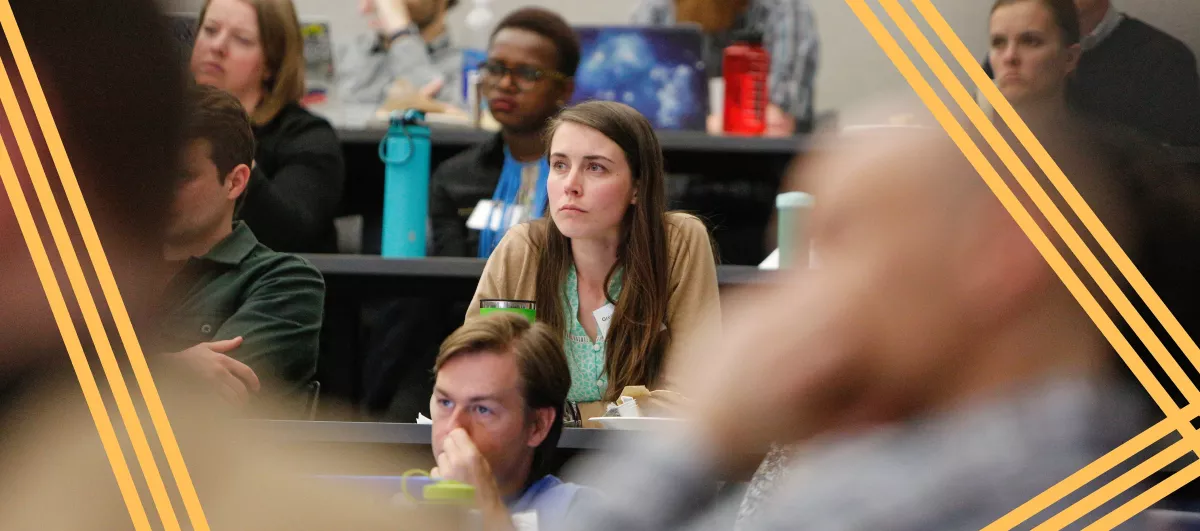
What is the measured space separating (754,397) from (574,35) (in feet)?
6.62

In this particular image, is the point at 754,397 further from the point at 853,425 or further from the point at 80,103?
the point at 80,103

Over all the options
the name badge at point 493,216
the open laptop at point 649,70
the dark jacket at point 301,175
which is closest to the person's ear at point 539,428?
the dark jacket at point 301,175

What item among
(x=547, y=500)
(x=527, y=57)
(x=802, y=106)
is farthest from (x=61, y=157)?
(x=802, y=106)

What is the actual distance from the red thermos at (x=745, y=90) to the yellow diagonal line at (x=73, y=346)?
2.31 metres

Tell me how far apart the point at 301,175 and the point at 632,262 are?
69 centimetres

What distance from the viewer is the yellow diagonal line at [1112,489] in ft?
1.19

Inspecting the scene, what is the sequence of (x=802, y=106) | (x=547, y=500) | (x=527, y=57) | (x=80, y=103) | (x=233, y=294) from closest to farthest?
(x=80, y=103), (x=547, y=500), (x=233, y=294), (x=527, y=57), (x=802, y=106)

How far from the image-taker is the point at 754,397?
330 millimetres

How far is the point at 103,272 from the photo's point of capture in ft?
0.90

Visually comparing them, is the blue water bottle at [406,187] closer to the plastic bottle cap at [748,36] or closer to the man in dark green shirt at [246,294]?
the man in dark green shirt at [246,294]

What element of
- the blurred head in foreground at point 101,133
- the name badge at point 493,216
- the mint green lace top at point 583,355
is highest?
the blurred head in foreground at point 101,133

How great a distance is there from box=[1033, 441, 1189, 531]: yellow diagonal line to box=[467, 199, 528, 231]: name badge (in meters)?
1.78

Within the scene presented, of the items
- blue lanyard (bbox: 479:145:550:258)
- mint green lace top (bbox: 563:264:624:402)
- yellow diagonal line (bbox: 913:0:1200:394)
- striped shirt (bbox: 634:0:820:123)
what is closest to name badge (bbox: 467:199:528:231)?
blue lanyard (bbox: 479:145:550:258)

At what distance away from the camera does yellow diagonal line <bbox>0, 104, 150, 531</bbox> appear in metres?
0.26
